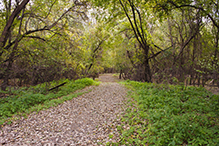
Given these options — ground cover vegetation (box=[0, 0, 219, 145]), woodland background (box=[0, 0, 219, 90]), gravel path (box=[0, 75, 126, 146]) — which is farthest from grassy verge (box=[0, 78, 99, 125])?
woodland background (box=[0, 0, 219, 90])

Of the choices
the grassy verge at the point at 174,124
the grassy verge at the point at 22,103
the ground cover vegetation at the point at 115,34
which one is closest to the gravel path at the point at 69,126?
the grassy verge at the point at 22,103

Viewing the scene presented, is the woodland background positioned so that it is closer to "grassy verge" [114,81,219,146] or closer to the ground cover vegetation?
the ground cover vegetation

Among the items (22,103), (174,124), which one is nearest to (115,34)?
(22,103)

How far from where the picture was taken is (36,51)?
8133mm

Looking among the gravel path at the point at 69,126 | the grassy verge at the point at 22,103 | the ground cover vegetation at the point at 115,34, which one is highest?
the ground cover vegetation at the point at 115,34

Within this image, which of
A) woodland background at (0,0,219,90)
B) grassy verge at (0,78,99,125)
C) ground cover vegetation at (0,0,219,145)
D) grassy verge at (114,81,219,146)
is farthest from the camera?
woodland background at (0,0,219,90)

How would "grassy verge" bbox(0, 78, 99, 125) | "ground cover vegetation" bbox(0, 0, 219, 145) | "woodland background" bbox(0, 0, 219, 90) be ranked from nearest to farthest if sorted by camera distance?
"ground cover vegetation" bbox(0, 0, 219, 145) < "grassy verge" bbox(0, 78, 99, 125) < "woodland background" bbox(0, 0, 219, 90)

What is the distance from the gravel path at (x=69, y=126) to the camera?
4.57 metres

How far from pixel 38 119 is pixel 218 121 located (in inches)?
282

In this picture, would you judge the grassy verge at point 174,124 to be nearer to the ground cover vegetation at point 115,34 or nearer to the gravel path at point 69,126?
the ground cover vegetation at point 115,34

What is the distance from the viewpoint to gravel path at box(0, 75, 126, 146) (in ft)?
15.0

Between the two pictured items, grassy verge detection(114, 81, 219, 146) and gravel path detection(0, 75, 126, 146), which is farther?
gravel path detection(0, 75, 126, 146)

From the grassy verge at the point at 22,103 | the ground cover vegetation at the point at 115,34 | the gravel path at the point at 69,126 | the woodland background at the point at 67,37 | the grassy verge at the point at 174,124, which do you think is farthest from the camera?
the woodland background at the point at 67,37

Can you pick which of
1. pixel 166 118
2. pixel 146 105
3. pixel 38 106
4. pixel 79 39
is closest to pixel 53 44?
pixel 79 39
